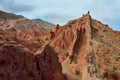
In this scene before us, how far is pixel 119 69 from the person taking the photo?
4803 centimetres

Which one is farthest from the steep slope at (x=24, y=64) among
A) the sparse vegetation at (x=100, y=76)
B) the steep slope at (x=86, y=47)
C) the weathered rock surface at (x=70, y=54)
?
the sparse vegetation at (x=100, y=76)

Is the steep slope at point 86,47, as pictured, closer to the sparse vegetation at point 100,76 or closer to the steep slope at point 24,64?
the sparse vegetation at point 100,76

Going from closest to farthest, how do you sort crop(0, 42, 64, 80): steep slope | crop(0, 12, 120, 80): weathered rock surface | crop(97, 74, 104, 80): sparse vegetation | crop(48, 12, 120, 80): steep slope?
crop(0, 42, 64, 80): steep slope < crop(0, 12, 120, 80): weathered rock surface < crop(97, 74, 104, 80): sparse vegetation < crop(48, 12, 120, 80): steep slope

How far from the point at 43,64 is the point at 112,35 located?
1224 inches

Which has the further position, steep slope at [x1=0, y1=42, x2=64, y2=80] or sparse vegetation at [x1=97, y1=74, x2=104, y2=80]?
sparse vegetation at [x1=97, y1=74, x2=104, y2=80]

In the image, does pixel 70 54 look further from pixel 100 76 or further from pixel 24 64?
pixel 24 64

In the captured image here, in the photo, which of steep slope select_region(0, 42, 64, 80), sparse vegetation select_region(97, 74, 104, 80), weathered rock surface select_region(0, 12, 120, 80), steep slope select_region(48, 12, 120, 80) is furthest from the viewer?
steep slope select_region(48, 12, 120, 80)

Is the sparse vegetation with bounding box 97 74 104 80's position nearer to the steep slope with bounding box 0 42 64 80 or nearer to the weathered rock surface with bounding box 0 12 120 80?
the weathered rock surface with bounding box 0 12 120 80

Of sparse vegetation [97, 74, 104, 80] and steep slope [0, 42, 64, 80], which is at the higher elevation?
steep slope [0, 42, 64, 80]

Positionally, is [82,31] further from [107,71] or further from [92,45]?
[107,71]

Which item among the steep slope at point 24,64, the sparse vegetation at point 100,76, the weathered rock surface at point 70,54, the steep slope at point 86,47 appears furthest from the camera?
the steep slope at point 86,47

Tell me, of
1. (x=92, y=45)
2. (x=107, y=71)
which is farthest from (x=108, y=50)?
(x=107, y=71)

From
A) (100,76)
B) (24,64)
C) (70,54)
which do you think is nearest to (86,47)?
(70,54)

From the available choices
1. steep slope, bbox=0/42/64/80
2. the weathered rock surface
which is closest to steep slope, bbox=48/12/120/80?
the weathered rock surface
